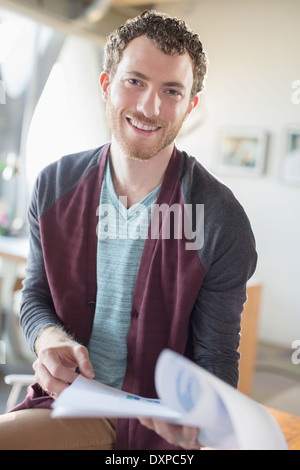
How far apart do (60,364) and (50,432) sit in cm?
18

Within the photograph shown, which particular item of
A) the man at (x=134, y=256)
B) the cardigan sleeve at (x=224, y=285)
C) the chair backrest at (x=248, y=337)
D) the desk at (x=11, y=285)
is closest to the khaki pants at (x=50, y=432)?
the man at (x=134, y=256)

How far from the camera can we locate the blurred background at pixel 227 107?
163 inches

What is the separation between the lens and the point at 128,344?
3.75 feet

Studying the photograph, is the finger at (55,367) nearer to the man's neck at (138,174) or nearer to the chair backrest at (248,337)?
the man's neck at (138,174)

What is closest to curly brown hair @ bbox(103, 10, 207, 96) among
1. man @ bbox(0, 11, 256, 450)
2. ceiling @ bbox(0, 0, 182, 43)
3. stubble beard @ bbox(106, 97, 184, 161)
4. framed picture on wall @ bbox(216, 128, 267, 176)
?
man @ bbox(0, 11, 256, 450)

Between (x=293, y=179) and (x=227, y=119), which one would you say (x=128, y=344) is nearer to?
(x=293, y=179)

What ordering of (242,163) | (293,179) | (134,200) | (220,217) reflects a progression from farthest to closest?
(242,163) < (293,179) < (134,200) < (220,217)

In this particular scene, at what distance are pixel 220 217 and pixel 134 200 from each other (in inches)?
9.0

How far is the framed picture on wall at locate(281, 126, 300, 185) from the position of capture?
414 centimetres

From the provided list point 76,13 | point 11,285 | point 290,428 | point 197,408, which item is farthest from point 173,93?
point 76,13

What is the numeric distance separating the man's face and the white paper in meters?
0.58

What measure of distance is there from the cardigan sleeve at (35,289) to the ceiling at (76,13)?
2.73 m

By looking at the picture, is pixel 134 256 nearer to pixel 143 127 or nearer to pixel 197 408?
pixel 143 127
